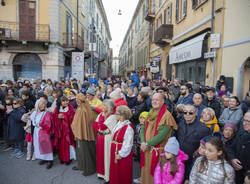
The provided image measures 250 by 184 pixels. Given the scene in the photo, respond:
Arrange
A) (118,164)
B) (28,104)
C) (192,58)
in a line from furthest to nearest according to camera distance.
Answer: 1. (192,58)
2. (28,104)
3. (118,164)

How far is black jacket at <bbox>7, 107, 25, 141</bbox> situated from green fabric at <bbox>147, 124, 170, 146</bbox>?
3.82 meters

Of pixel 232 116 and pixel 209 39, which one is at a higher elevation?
pixel 209 39

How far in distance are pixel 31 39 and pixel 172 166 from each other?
15.1m

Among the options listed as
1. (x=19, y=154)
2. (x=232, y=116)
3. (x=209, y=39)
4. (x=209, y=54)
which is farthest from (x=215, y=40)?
(x=19, y=154)

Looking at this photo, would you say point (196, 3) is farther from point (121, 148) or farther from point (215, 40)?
point (121, 148)

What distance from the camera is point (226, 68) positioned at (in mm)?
8305

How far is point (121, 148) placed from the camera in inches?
132

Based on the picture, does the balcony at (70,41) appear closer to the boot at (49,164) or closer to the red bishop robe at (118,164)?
the boot at (49,164)

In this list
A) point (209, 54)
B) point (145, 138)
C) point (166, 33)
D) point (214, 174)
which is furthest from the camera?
point (166, 33)

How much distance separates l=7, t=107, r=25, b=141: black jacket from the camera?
16.6 ft

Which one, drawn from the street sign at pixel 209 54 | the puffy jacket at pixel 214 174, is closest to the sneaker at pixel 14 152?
the puffy jacket at pixel 214 174

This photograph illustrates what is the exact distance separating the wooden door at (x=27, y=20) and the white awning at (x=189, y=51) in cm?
1094

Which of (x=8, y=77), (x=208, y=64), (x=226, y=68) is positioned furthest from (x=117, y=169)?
(x=8, y=77)

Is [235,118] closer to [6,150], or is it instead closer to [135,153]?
[135,153]
